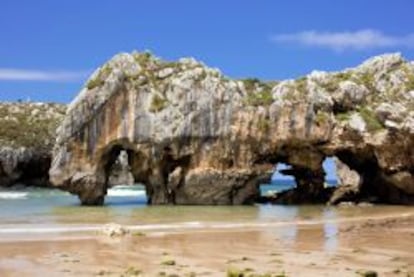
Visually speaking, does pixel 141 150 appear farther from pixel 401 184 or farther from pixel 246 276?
pixel 246 276

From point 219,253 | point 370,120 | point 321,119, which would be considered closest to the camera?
point 219,253

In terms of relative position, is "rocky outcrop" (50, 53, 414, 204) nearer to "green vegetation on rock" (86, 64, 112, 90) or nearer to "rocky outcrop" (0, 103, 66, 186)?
"green vegetation on rock" (86, 64, 112, 90)

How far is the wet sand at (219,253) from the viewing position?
1519 cm

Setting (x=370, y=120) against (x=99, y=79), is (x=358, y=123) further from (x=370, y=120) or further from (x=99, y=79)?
(x=99, y=79)

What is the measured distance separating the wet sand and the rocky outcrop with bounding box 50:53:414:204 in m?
16.3

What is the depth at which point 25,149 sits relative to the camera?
8050 cm

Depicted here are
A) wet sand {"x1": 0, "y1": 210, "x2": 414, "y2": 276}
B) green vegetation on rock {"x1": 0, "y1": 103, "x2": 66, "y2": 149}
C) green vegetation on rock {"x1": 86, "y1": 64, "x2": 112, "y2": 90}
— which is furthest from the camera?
green vegetation on rock {"x1": 0, "y1": 103, "x2": 66, "y2": 149}

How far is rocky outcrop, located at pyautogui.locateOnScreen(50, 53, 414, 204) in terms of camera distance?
4259 centimetres

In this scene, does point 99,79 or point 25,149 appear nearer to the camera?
point 99,79

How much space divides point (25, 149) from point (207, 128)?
141 feet

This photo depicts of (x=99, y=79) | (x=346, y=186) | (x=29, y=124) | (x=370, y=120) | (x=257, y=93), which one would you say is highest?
(x=29, y=124)

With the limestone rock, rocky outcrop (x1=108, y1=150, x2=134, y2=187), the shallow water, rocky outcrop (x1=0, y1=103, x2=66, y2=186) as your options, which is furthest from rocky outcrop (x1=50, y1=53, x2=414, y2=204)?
rocky outcrop (x1=108, y1=150, x2=134, y2=187)

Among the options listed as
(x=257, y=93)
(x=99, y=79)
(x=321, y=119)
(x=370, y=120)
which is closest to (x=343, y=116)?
(x=321, y=119)

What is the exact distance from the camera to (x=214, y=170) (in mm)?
42875
